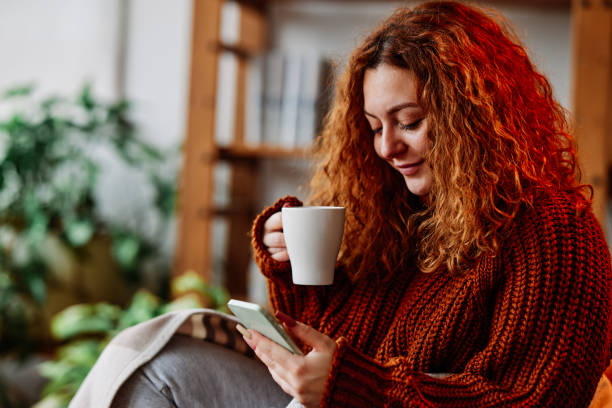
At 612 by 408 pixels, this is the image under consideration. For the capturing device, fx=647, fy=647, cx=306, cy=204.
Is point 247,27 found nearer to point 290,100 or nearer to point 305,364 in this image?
point 290,100

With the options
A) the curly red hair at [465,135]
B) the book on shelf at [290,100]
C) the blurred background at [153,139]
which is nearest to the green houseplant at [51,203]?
the blurred background at [153,139]

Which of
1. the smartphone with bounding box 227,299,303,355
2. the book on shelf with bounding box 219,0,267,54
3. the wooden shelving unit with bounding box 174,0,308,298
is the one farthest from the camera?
the book on shelf with bounding box 219,0,267,54

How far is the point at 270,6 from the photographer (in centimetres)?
225

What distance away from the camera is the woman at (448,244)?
0.79m

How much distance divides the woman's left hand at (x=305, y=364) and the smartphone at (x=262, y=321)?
0.04ft

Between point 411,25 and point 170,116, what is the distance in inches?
59.2

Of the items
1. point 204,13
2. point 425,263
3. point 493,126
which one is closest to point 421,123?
point 493,126

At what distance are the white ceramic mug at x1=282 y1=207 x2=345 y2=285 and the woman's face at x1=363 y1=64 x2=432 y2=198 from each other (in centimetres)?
16

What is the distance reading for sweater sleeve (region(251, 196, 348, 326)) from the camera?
40.4 inches

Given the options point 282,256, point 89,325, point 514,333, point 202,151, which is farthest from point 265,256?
point 202,151

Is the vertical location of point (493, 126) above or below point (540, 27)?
below

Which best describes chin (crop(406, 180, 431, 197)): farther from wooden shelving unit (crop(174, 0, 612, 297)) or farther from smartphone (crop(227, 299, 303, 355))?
wooden shelving unit (crop(174, 0, 612, 297))

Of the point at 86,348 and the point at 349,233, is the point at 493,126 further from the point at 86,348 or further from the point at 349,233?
the point at 86,348

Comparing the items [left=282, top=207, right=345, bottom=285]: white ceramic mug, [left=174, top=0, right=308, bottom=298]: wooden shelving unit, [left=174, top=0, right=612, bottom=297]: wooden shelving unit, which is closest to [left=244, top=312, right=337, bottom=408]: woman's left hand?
[left=282, top=207, right=345, bottom=285]: white ceramic mug
